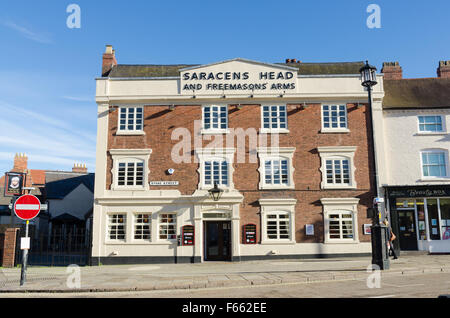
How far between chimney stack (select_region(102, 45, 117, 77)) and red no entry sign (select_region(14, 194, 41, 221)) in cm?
1260

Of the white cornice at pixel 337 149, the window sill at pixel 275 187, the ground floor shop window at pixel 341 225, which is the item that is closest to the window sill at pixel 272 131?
the white cornice at pixel 337 149

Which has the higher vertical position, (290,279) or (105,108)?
(105,108)

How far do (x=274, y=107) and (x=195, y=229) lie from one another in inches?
326

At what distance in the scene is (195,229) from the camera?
2005cm

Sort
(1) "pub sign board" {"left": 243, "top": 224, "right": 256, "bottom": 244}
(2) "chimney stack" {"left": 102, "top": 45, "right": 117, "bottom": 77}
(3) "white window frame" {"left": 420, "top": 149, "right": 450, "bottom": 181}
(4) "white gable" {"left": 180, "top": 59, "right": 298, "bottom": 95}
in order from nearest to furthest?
(1) "pub sign board" {"left": 243, "top": 224, "right": 256, "bottom": 244}
(3) "white window frame" {"left": 420, "top": 149, "right": 450, "bottom": 181}
(4) "white gable" {"left": 180, "top": 59, "right": 298, "bottom": 95}
(2) "chimney stack" {"left": 102, "top": 45, "right": 117, "bottom": 77}

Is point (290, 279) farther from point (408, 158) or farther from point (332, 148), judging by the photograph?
point (408, 158)

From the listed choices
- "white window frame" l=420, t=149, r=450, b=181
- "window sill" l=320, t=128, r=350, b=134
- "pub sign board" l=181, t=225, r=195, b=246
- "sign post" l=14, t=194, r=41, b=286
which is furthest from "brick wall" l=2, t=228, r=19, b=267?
"white window frame" l=420, t=149, r=450, b=181

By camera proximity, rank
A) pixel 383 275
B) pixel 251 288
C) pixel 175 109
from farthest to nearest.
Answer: pixel 175 109 → pixel 383 275 → pixel 251 288

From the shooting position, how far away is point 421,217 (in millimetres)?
21203

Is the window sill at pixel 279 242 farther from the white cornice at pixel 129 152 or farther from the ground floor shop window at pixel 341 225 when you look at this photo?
the white cornice at pixel 129 152

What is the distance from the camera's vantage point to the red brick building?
2008 cm

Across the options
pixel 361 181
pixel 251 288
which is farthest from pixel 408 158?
pixel 251 288

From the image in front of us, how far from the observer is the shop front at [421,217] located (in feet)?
67.9

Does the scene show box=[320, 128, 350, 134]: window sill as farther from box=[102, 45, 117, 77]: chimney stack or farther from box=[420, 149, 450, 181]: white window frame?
box=[102, 45, 117, 77]: chimney stack
